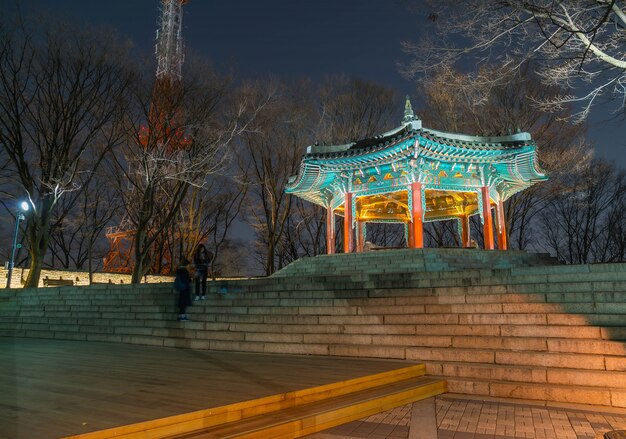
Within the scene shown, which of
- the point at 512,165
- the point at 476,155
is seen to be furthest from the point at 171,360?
the point at 512,165

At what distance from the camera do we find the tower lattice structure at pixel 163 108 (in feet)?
57.5

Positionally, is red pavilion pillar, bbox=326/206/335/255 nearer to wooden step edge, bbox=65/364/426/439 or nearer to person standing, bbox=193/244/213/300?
person standing, bbox=193/244/213/300

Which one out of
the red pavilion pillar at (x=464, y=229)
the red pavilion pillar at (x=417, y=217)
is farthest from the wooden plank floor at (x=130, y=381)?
the red pavilion pillar at (x=464, y=229)

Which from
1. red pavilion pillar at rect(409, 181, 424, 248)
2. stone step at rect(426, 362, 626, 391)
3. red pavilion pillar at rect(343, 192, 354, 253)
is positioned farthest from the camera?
red pavilion pillar at rect(343, 192, 354, 253)

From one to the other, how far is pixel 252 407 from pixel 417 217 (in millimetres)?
12662

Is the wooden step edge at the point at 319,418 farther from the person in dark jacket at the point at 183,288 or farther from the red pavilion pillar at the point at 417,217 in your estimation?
the red pavilion pillar at the point at 417,217

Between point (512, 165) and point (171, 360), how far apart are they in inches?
586

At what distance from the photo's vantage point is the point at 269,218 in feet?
85.8

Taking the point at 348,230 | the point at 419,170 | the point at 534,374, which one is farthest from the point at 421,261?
the point at 534,374

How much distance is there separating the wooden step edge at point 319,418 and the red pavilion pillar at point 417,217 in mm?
10677

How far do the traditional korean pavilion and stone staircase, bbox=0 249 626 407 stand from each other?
6.87 meters

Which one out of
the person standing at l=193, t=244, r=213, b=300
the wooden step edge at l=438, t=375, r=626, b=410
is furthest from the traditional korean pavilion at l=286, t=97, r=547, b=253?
the wooden step edge at l=438, t=375, r=626, b=410

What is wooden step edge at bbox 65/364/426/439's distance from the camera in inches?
118

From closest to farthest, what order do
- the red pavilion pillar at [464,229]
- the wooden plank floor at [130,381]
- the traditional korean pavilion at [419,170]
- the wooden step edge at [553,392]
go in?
the wooden plank floor at [130,381], the wooden step edge at [553,392], the traditional korean pavilion at [419,170], the red pavilion pillar at [464,229]
